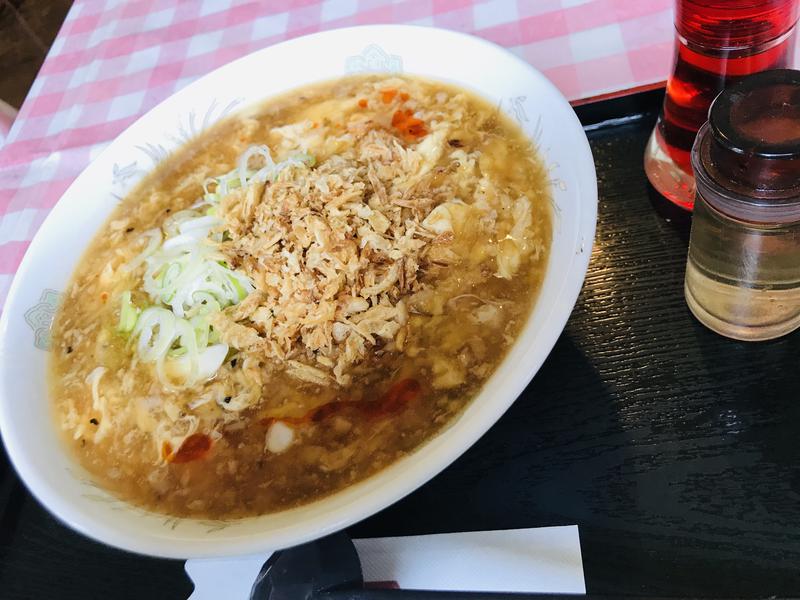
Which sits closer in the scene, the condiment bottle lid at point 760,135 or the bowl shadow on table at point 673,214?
the condiment bottle lid at point 760,135

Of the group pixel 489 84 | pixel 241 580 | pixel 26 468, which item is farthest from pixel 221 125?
pixel 241 580

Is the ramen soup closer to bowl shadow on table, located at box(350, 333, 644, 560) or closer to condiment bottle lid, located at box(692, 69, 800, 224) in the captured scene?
bowl shadow on table, located at box(350, 333, 644, 560)

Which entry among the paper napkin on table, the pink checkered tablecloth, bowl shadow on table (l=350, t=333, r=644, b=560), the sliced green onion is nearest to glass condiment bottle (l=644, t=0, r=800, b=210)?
the pink checkered tablecloth

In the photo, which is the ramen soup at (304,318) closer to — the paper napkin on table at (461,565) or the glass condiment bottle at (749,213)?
the paper napkin on table at (461,565)

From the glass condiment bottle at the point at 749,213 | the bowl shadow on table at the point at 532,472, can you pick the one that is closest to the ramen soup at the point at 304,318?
the bowl shadow on table at the point at 532,472

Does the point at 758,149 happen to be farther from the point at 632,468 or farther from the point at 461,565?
the point at 461,565

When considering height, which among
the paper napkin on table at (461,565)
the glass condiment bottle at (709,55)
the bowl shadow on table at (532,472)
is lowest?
the paper napkin on table at (461,565)

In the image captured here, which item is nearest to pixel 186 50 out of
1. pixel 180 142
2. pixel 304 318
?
pixel 180 142
